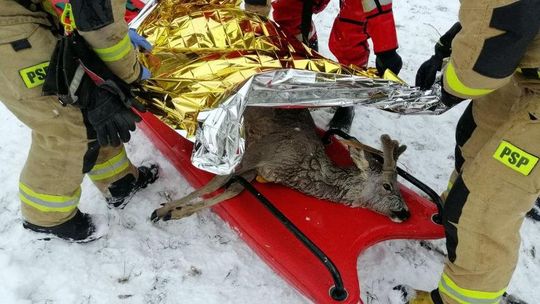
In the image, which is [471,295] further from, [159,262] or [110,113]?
[110,113]

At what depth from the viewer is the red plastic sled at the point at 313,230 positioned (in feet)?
8.92

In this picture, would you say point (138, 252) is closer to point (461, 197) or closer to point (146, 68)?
point (146, 68)

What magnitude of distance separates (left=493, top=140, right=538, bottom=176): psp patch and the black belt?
32 centimetres

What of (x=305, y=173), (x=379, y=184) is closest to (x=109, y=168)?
(x=305, y=173)

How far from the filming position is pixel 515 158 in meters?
2.17

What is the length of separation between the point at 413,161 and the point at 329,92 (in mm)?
1451

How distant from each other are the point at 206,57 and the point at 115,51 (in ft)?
2.14

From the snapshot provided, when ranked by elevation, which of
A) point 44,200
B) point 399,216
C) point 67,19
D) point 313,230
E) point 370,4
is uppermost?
point 67,19

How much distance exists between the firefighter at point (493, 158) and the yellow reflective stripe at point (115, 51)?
1.58m

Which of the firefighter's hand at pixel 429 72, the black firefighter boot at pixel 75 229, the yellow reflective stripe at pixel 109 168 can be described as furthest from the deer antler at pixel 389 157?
the black firefighter boot at pixel 75 229

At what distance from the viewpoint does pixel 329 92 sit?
9.11 feet

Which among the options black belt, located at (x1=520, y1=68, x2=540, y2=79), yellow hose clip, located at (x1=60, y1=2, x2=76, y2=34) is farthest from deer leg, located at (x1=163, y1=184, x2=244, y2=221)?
black belt, located at (x1=520, y1=68, x2=540, y2=79)

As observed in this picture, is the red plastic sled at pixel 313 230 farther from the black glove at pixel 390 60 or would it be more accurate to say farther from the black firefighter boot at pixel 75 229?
the black glove at pixel 390 60

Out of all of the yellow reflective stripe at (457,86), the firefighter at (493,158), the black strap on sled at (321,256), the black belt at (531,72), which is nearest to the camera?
the firefighter at (493,158)
